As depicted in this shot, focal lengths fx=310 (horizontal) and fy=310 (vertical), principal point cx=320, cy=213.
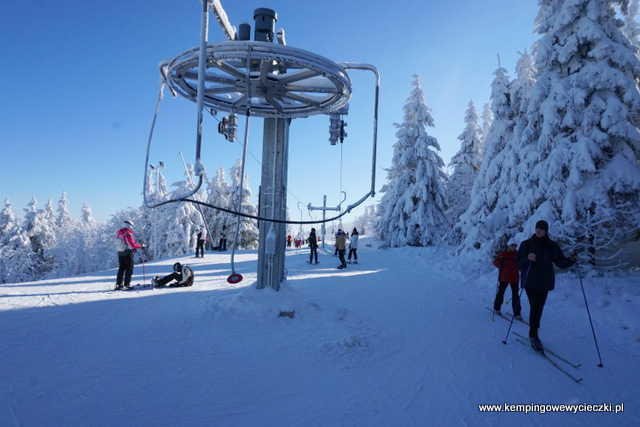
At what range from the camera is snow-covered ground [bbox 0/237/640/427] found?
342 centimetres

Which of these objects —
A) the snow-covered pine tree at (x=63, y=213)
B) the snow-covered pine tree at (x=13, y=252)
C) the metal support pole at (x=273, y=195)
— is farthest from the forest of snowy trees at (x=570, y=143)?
the snow-covered pine tree at (x=63, y=213)

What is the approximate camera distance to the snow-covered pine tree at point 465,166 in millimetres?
27812

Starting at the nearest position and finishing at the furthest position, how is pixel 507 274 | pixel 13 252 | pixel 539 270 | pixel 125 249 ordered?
pixel 539 270
pixel 507 274
pixel 125 249
pixel 13 252

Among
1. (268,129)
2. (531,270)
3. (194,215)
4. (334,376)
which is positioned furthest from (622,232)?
(194,215)

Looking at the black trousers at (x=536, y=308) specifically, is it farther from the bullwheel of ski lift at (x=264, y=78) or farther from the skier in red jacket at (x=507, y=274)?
the bullwheel of ski lift at (x=264, y=78)

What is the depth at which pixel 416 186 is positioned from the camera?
24953 millimetres

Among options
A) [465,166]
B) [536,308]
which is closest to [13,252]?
[536,308]

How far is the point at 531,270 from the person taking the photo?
5.44 meters

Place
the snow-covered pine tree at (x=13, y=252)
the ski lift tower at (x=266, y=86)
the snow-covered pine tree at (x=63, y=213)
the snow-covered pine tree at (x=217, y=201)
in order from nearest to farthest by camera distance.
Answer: the ski lift tower at (x=266, y=86)
the snow-covered pine tree at (x=13, y=252)
the snow-covered pine tree at (x=217, y=201)
the snow-covered pine tree at (x=63, y=213)

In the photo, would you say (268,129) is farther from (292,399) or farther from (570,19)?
(570,19)

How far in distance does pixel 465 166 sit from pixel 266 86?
27.0 m

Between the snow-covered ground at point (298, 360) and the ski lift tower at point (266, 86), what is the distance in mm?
1767

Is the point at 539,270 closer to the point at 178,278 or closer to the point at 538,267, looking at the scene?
the point at 538,267

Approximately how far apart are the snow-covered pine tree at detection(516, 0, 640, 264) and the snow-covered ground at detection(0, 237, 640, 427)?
190 centimetres
